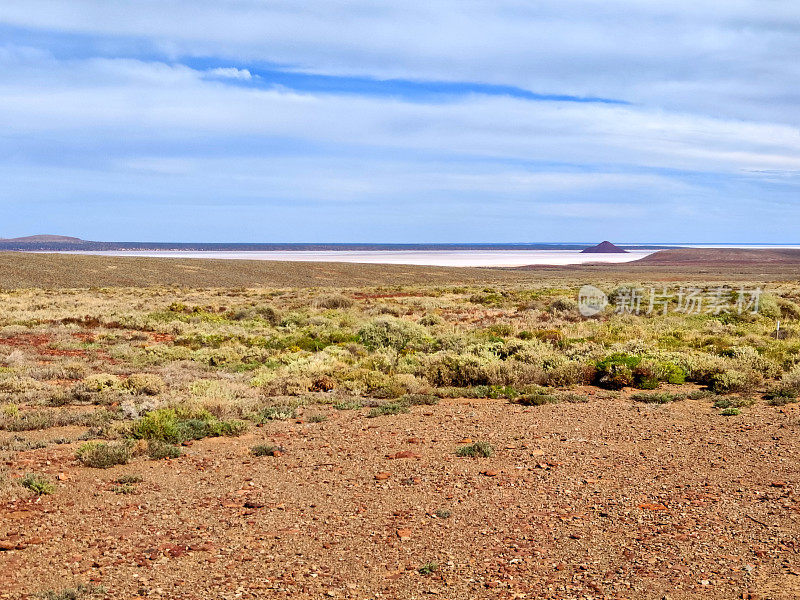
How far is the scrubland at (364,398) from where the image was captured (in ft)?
17.3

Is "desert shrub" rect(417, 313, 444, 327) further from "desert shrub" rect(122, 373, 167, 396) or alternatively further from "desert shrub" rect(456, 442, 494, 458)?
"desert shrub" rect(456, 442, 494, 458)

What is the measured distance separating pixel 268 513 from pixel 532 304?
24.0 meters

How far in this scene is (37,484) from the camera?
6664mm

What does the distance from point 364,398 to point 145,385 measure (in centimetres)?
382

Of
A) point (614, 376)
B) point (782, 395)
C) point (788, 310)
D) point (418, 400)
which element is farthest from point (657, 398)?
point (788, 310)

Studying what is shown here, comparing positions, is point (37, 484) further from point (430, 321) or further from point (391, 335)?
point (430, 321)

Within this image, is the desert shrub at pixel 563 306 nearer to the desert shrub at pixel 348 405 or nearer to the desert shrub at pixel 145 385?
the desert shrub at pixel 348 405

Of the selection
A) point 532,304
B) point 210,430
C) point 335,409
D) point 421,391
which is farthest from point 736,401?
point 532,304

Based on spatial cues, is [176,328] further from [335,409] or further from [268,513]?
[268,513]

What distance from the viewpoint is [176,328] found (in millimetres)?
21469

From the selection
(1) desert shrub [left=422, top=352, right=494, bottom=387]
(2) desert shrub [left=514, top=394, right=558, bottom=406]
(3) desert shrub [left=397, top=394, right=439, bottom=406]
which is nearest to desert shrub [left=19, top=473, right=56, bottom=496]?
(3) desert shrub [left=397, top=394, right=439, bottom=406]

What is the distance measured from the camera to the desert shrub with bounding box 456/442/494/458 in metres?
7.85

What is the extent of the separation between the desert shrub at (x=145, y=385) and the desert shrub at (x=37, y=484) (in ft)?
14.8

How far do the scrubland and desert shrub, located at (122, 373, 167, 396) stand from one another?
1.5 inches
